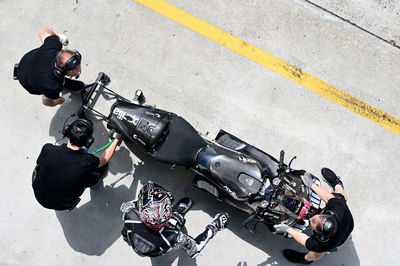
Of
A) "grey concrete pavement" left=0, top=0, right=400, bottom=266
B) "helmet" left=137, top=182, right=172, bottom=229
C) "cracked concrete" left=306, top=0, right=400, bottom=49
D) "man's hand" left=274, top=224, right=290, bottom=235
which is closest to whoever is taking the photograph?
"helmet" left=137, top=182, right=172, bottom=229

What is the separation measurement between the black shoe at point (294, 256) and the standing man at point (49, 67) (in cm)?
371

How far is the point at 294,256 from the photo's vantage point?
6414 mm

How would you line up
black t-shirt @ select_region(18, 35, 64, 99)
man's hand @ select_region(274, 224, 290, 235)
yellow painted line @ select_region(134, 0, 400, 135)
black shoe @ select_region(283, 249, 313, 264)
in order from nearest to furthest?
black t-shirt @ select_region(18, 35, 64, 99) → man's hand @ select_region(274, 224, 290, 235) → black shoe @ select_region(283, 249, 313, 264) → yellow painted line @ select_region(134, 0, 400, 135)

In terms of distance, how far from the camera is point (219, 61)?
6812 mm

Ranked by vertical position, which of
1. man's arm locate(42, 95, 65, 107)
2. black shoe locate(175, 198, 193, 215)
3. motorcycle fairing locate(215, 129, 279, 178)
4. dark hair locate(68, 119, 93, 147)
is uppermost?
motorcycle fairing locate(215, 129, 279, 178)

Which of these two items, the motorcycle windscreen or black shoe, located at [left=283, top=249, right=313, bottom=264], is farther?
black shoe, located at [left=283, top=249, right=313, bottom=264]

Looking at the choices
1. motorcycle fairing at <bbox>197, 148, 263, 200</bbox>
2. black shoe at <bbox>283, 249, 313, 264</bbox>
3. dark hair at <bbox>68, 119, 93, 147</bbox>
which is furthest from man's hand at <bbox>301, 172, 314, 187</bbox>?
dark hair at <bbox>68, 119, 93, 147</bbox>

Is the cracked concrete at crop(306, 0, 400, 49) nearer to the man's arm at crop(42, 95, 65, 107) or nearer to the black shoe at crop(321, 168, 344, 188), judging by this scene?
the black shoe at crop(321, 168, 344, 188)

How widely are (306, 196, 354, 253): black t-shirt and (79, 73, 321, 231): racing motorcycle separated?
32 centimetres

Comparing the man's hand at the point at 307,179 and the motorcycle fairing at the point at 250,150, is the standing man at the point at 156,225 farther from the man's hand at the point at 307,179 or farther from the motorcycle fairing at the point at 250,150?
the man's hand at the point at 307,179

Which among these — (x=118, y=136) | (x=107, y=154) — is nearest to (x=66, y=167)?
(x=107, y=154)

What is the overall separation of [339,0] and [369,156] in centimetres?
237

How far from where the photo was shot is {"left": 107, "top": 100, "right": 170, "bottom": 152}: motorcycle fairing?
572 cm

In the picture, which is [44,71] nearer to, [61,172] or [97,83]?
[97,83]
